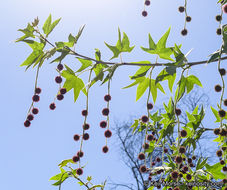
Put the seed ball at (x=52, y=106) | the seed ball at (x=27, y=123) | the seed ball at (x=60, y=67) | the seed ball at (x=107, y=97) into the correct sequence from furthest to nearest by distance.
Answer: the seed ball at (x=52, y=106) < the seed ball at (x=27, y=123) < the seed ball at (x=60, y=67) < the seed ball at (x=107, y=97)

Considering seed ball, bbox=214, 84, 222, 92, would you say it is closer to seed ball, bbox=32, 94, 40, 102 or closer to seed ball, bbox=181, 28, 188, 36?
seed ball, bbox=181, 28, 188, 36

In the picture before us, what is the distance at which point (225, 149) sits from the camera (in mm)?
2422

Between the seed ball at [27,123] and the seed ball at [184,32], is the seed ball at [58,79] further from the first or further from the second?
the seed ball at [184,32]

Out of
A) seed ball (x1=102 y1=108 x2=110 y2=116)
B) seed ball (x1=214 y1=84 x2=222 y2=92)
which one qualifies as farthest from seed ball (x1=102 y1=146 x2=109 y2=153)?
seed ball (x1=214 y1=84 x2=222 y2=92)

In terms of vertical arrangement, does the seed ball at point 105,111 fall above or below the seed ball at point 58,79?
below

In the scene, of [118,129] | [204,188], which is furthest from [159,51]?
[118,129]

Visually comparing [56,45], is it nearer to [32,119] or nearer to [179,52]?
[32,119]

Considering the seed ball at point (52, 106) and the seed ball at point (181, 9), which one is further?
the seed ball at point (181, 9)

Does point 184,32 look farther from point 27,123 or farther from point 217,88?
point 27,123

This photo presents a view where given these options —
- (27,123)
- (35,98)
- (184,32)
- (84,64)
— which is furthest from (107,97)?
(184,32)

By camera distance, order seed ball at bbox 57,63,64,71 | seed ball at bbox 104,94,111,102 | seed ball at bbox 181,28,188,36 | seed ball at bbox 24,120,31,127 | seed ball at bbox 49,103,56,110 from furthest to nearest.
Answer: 1. seed ball at bbox 181,28,188,36
2. seed ball at bbox 49,103,56,110
3. seed ball at bbox 24,120,31,127
4. seed ball at bbox 57,63,64,71
5. seed ball at bbox 104,94,111,102

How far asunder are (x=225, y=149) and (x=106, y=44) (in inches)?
48.9

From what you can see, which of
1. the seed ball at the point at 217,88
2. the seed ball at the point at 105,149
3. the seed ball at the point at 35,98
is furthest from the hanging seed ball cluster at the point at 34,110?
the seed ball at the point at 217,88

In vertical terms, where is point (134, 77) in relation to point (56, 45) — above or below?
below
